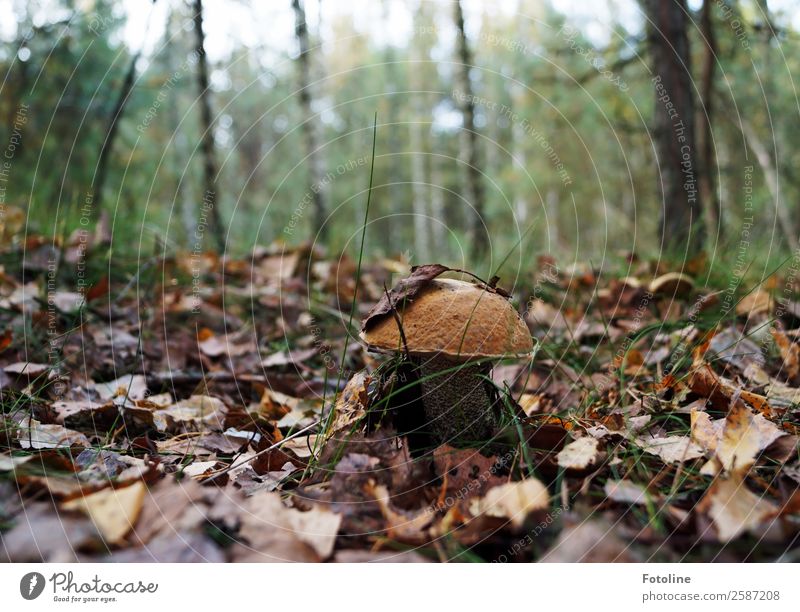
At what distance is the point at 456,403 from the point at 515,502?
0.45 meters

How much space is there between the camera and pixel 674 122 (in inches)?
147

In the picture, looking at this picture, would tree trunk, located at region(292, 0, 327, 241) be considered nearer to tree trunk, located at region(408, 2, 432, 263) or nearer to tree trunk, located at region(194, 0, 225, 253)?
tree trunk, located at region(194, 0, 225, 253)

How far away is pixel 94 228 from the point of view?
326 cm

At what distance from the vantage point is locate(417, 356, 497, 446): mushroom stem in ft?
4.74

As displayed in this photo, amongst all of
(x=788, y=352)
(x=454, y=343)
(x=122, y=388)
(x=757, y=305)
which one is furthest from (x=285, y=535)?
(x=757, y=305)

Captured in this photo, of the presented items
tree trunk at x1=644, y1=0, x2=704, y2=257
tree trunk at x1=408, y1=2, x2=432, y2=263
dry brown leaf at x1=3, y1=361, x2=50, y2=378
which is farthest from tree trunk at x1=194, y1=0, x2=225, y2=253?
tree trunk at x1=408, y1=2, x2=432, y2=263

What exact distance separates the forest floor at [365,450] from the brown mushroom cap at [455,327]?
0.62ft

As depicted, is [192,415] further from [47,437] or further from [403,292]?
[403,292]

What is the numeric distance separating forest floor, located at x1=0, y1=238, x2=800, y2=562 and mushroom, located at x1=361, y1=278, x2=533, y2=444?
0.33 feet

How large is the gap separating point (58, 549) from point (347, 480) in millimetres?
527

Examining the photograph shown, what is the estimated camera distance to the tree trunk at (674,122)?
3709mm

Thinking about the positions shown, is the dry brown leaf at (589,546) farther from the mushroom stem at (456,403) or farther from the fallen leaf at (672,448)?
the mushroom stem at (456,403)

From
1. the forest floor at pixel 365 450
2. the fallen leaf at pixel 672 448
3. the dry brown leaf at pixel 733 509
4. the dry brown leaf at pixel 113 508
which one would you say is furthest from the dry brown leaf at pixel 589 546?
the dry brown leaf at pixel 113 508
